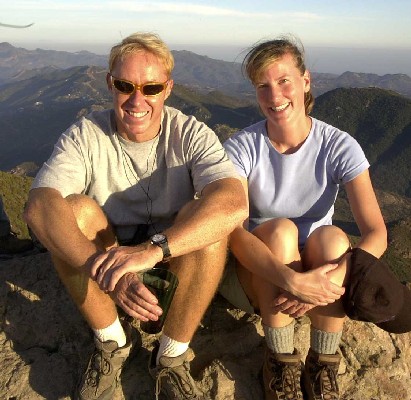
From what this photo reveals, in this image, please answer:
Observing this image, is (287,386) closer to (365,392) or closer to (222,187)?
(365,392)

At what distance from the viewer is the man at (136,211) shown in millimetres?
4152

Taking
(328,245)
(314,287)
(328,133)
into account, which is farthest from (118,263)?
(328,133)

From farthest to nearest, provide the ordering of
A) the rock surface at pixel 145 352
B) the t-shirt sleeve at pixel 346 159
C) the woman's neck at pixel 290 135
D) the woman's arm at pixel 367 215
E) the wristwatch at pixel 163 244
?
the woman's neck at pixel 290 135 < the t-shirt sleeve at pixel 346 159 < the rock surface at pixel 145 352 < the woman's arm at pixel 367 215 < the wristwatch at pixel 163 244

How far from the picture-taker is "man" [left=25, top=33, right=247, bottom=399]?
4152mm

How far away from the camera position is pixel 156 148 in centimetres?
520

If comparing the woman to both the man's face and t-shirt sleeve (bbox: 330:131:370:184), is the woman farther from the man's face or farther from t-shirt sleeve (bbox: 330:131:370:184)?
the man's face

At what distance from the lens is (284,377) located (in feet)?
14.9

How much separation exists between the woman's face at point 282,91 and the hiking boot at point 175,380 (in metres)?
2.88

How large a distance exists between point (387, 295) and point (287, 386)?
132cm

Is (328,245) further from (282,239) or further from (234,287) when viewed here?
(234,287)

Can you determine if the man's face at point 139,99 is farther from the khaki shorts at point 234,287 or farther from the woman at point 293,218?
the khaki shorts at point 234,287

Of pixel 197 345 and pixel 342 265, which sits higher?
pixel 342 265

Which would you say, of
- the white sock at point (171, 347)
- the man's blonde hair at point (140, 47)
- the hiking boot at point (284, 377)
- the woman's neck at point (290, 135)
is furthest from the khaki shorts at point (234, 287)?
the man's blonde hair at point (140, 47)

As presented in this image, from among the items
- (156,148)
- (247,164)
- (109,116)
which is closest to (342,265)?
(247,164)
